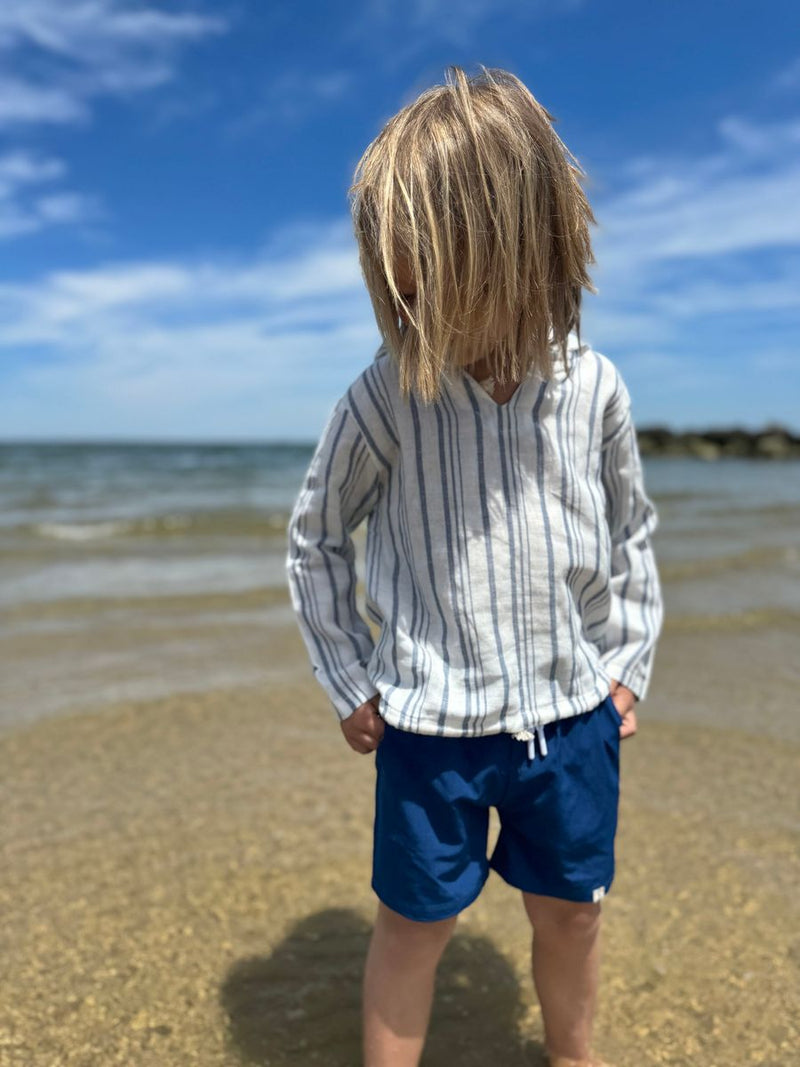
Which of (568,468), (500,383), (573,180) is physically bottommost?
(568,468)

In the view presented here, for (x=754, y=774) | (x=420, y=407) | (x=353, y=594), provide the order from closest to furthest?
(x=420, y=407)
(x=353, y=594)
(x=754, y=774)

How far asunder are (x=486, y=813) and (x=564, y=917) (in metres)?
0.27

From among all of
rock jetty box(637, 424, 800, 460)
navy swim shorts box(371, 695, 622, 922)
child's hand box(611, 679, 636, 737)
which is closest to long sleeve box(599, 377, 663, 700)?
child's hand box(611, 679, 636, 737)

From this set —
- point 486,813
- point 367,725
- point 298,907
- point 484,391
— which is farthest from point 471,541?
point 298,907

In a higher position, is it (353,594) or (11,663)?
(353,594)

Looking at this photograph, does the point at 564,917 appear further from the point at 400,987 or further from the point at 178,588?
the point at 178,588

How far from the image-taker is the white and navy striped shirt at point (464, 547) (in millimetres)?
1488

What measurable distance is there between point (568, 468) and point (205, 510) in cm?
1428

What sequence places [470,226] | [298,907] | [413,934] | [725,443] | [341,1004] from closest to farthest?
[470,226]
[413,934]
[341,1004]
[298,907]
[725,443]

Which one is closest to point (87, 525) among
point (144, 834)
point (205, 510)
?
point (205, 510)

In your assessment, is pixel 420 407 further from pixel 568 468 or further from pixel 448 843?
pixel 448 843

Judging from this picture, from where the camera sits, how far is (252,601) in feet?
20.3

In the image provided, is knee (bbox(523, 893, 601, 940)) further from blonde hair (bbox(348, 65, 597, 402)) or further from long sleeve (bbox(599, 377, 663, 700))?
blonde hair (bbox(348, 65, 597, 402))

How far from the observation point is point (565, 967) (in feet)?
5.53
